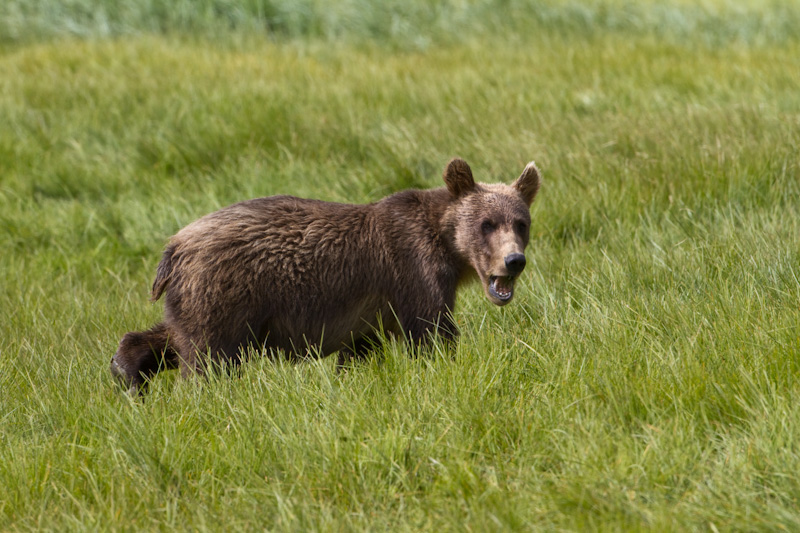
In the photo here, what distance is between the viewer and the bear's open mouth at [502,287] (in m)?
5.03

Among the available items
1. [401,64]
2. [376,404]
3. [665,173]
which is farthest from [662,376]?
[401,64]

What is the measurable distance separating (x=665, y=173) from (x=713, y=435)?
394 centimetres

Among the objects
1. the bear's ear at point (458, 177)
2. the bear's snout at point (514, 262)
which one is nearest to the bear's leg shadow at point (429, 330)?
the bear's snout at point (514, 262)

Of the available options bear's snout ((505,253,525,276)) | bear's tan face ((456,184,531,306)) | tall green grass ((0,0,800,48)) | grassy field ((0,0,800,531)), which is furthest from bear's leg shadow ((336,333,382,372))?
tall green grass ((0,0,800,48))

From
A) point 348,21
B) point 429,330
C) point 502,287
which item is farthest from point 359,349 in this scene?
point 348,21

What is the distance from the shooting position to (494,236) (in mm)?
5109

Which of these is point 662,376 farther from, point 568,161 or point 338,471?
point 568,161

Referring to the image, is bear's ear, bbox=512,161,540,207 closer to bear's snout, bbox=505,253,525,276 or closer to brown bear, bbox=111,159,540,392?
brown bear, bbox=111,159,540,392

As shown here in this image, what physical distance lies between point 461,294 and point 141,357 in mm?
2105

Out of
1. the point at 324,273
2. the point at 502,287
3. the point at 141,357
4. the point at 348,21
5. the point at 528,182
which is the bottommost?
the point at 141,357

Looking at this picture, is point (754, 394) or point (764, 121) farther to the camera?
point (764, 121)

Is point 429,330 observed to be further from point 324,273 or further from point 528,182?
point 528,182

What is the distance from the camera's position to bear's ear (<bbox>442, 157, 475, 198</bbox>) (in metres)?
5.29

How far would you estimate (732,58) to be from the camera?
11695mm
